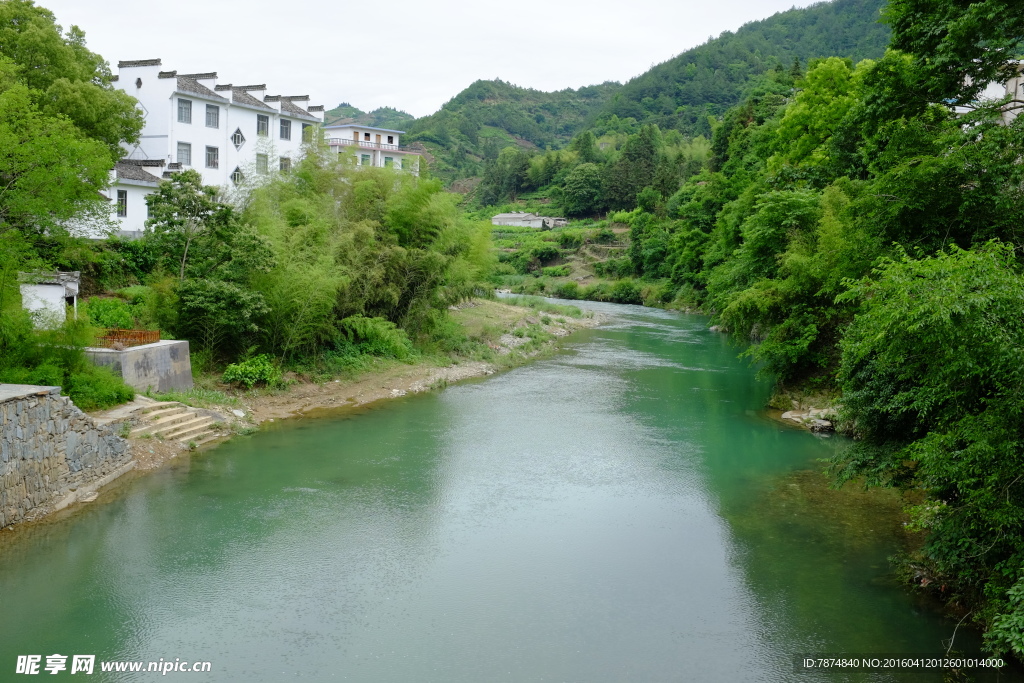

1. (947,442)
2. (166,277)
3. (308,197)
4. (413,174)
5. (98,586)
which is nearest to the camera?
(947,442)

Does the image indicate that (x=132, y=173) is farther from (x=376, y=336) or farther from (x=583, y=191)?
(x=583, y=191)

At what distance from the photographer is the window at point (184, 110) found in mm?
26709

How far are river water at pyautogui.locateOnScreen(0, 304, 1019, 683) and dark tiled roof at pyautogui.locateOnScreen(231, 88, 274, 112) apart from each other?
1771cm

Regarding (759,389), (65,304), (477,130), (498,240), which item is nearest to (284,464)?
(65,304)

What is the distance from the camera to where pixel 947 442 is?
7387 millimetres

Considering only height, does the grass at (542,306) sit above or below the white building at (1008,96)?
below

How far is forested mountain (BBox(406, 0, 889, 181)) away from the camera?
10150cm

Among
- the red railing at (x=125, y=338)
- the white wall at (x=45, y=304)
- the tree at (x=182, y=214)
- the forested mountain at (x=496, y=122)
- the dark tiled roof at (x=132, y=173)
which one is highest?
the forested mountain at (x=496, y=122)

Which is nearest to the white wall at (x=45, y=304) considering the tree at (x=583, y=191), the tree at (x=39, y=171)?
the tree at (x=39, y=171)

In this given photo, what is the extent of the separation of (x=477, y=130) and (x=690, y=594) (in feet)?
373

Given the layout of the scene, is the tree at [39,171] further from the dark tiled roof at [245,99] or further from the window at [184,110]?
the dark tiled roof at [245,99]

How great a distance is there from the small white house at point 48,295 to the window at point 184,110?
12.5 m

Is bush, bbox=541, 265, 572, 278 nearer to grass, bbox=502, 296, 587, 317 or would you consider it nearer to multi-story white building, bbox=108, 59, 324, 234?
grass, bbox=502, 296, 587, 317

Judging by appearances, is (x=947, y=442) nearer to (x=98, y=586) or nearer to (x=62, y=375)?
(x=98, y=586)
